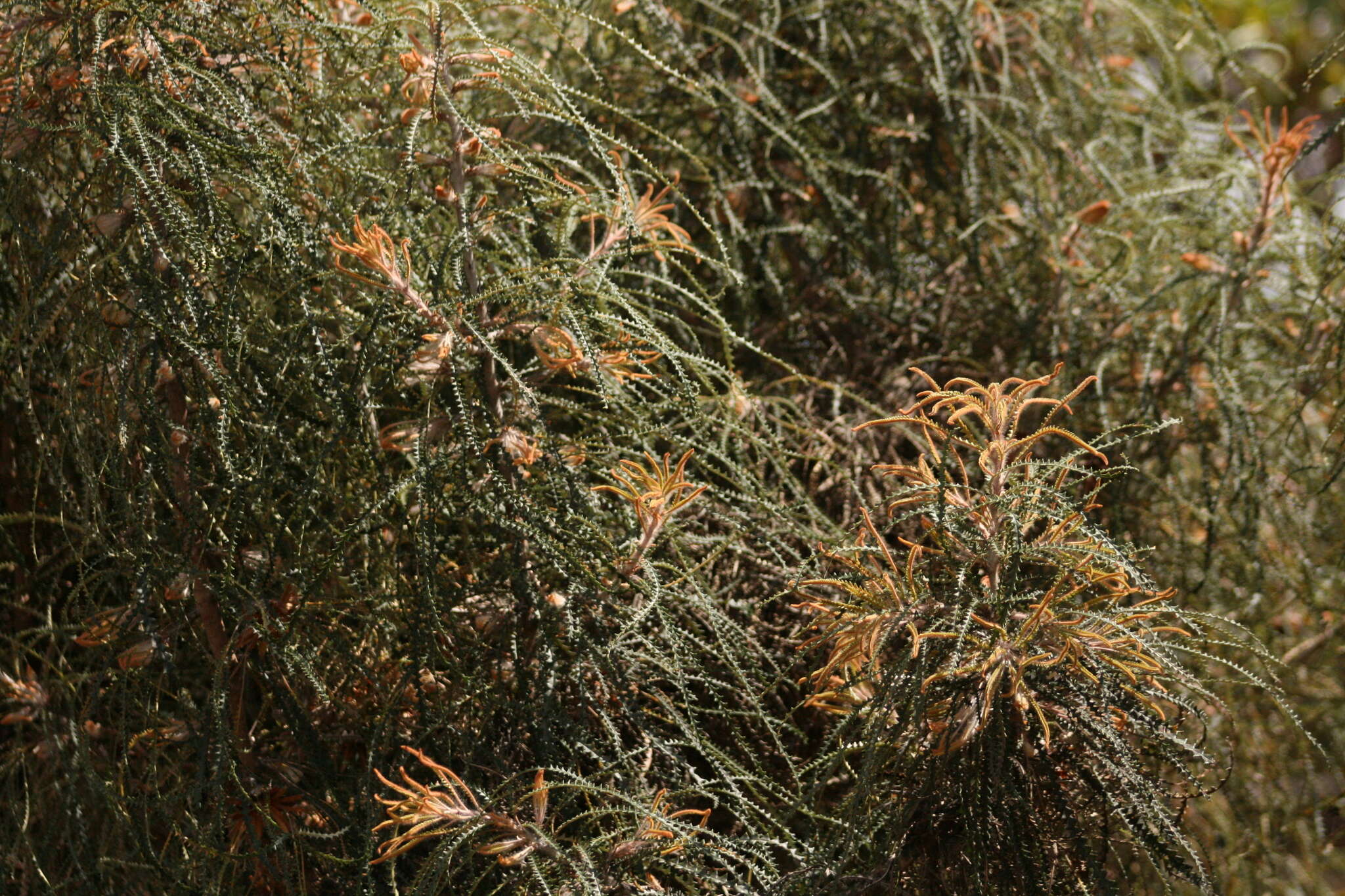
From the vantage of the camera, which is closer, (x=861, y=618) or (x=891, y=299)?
(x=861, y=618)

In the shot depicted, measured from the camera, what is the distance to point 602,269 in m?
0.87

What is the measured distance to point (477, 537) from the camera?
933 mm

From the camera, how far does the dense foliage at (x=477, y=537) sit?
0.78 metres

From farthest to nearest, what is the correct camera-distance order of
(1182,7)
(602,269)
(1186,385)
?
(1182,7), (1186,385), (602,269)

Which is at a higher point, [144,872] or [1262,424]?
[1262,424]

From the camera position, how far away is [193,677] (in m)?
0.97

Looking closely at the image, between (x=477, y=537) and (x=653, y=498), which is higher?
(x=653, y=498)

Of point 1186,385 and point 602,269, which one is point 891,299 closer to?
point 1186,385

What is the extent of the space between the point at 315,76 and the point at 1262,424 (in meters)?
0.97

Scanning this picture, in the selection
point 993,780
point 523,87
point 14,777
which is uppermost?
point 523,87

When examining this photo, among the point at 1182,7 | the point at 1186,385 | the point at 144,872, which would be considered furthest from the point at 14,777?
the point at 1182,7

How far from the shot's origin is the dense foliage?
78 cm

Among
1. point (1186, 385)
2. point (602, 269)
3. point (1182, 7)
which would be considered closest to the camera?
point (602, 269)

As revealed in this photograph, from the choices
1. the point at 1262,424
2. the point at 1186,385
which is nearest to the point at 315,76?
the point at 1186,385
